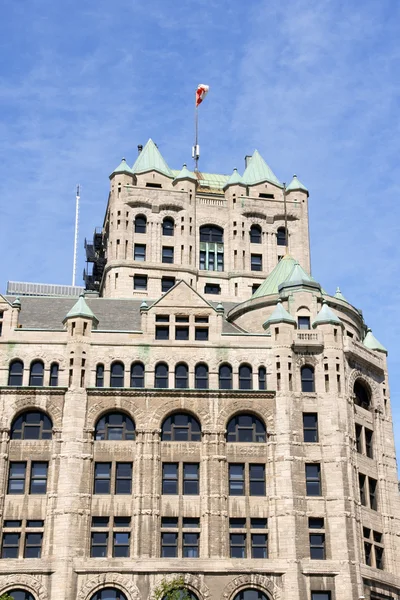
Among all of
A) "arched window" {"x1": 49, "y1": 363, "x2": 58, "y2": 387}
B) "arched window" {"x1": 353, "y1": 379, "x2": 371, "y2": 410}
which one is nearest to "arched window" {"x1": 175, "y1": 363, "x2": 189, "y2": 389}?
"arched window" {"x1": 49, "y1": 363, "x2": 58, "y2": 387}

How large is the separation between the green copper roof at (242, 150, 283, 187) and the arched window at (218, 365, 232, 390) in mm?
35514

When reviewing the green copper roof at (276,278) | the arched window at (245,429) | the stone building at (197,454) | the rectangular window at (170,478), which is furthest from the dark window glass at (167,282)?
the rectangular window at (170,478)

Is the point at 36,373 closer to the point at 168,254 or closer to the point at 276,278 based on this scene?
the point at 276,278

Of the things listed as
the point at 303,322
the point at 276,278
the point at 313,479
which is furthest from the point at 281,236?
the point at 313,479

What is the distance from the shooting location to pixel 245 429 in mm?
73812

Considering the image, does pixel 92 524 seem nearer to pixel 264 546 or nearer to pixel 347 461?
pixel 264 546

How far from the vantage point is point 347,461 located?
72375 millimetres

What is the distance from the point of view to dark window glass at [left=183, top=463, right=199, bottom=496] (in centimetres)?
7156

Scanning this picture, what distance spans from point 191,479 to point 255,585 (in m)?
8.44

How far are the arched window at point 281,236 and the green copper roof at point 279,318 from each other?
27.4m

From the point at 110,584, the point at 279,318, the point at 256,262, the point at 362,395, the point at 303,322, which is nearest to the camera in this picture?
the point at 110,584

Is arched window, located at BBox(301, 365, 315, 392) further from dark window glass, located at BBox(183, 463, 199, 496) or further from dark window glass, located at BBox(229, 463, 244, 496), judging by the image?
dark window glass, located at BBox(183, 463, 199, 496)

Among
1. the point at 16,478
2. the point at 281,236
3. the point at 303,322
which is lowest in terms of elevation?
the point at 16,478

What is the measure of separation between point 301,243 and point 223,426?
35.3 metres
